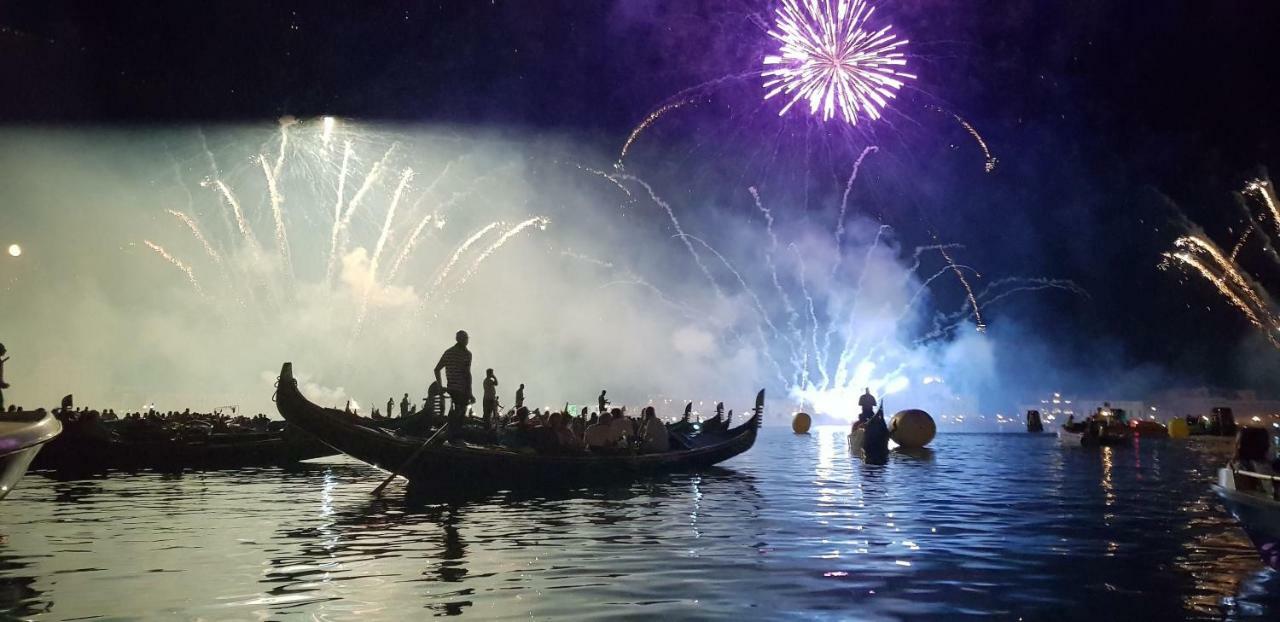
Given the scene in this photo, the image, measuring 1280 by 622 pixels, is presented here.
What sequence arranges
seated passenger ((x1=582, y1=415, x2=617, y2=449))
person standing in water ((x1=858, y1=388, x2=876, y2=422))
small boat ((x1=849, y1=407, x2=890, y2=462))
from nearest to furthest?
seated passenger ((x1=582, y1=415, x2=617, y2=449)) → small boat ((x1=849, y1=407, x2=890, y2=462)) → person standing in water ((x1=858, y1=388, x2=876, y2=422))

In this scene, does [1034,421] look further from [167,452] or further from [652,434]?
[167,452]

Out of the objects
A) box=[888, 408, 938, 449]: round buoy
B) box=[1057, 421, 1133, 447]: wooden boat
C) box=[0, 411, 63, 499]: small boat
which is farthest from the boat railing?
box=[1057, 421, 1133, 447]: wooden boat

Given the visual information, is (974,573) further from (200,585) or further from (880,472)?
(880,472)

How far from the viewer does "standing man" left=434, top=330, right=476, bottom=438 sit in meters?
19.6

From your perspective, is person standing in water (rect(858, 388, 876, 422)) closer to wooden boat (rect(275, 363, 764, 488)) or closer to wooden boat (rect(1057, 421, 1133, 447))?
wooden boat (rect(1057, 421, 1133, 447))

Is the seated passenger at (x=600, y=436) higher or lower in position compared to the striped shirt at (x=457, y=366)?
lower

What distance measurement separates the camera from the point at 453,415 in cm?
2038

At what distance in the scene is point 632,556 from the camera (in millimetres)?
11086

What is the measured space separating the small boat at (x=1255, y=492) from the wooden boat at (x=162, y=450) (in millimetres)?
30121

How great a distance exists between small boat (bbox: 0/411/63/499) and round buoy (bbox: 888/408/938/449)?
40930 millimetres

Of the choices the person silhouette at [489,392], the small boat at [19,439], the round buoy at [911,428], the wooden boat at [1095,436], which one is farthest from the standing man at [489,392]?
the wooden boat at [1095,436]

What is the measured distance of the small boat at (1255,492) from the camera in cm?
993

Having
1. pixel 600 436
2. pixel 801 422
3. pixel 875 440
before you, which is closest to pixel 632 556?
pixel 600 436

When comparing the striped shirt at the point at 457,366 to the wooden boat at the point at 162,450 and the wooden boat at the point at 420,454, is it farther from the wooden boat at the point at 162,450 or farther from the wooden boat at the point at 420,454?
the wooden boat at the point at 162,450
